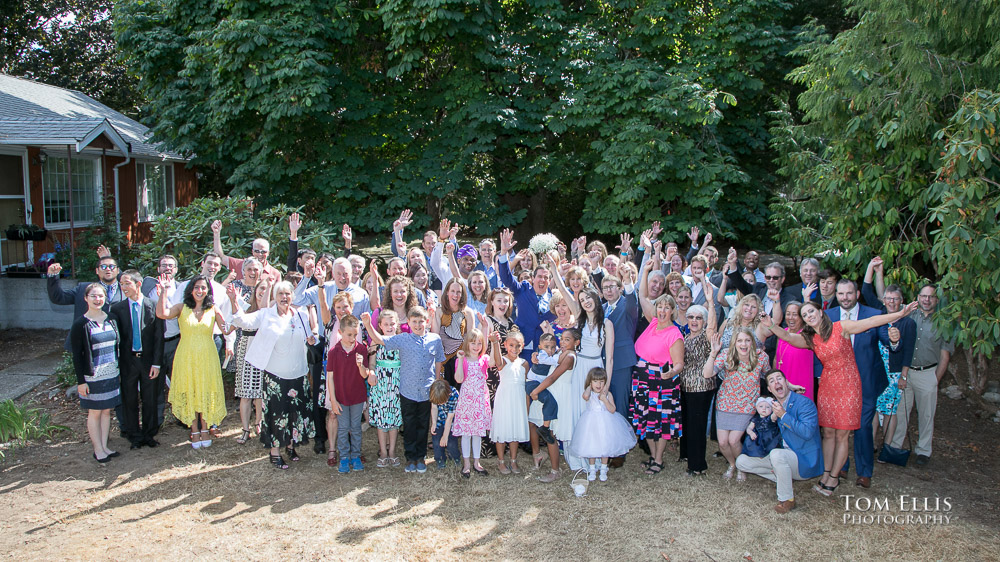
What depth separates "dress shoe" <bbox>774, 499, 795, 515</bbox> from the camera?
5223 mm

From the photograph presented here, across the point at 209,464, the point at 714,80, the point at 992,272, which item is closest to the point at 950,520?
the point at 992,272

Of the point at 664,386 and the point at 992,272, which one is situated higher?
the point at 992,272

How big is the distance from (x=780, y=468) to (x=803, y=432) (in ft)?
1.09

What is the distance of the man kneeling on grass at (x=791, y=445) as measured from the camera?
5281 mm

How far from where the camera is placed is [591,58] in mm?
12891

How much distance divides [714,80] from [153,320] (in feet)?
33.3

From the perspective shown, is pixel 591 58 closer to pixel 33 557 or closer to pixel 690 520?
pixel 690 520

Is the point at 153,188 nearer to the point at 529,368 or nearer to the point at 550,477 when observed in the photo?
the point at 529,368

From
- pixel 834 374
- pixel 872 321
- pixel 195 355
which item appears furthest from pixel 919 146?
pixel 195 355

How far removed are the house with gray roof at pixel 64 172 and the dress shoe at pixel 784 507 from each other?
28.3 feet

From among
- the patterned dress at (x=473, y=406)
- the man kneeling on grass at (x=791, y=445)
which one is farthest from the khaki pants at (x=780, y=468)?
the patterned dress at (x=473, y=406)

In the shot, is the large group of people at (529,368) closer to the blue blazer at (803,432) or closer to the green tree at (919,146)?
the blue blazer at (803,432)

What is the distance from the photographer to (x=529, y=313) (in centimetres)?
638

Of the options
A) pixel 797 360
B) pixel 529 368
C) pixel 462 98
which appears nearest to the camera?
pixel 797 360
